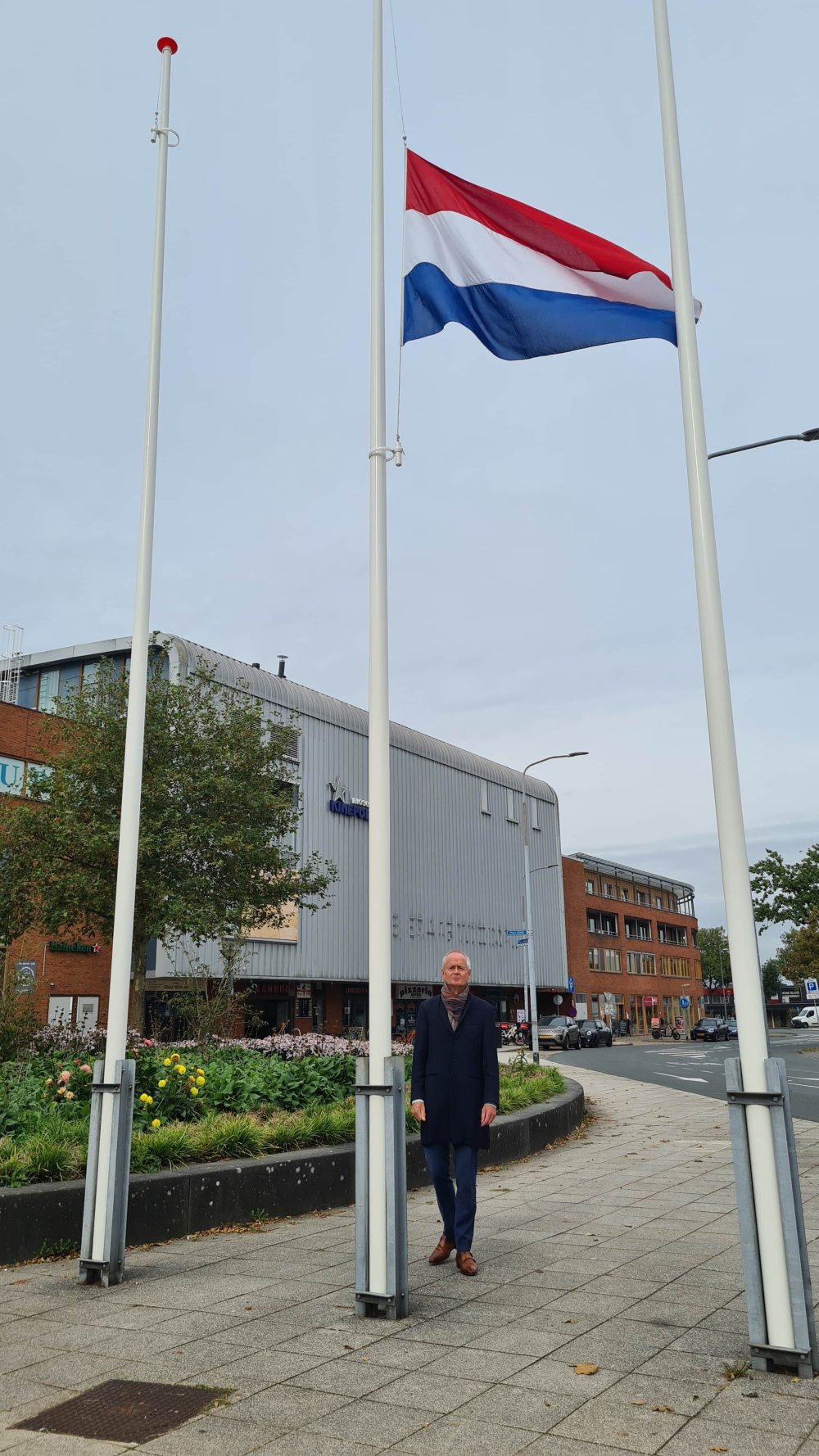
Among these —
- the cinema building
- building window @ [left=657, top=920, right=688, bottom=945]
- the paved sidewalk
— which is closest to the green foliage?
the paved sidewalk

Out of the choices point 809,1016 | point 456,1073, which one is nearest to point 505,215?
point 456,1073

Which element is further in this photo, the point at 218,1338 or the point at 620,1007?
the point at 620,1007

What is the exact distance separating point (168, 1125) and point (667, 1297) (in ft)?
15.6

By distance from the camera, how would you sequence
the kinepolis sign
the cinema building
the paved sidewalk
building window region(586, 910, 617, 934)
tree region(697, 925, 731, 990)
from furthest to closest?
tree region(697, 925, 731, 990) < building window region(586, 910, 617, 934) < the kinepolis sign < the cinema building < the paved sidewalk

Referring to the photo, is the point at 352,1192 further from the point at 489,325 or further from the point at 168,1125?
the point at 489,325

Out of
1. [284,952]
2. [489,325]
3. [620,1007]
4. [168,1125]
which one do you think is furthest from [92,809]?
[620,1007]

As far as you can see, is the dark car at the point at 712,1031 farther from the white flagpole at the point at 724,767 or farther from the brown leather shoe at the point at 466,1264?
A: the white flagpole at the point at 724,767

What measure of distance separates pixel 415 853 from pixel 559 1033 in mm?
11204

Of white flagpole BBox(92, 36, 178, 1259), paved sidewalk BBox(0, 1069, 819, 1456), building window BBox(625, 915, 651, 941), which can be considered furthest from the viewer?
building window BBox(625, 915, 651, 941)

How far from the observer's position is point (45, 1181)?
25.3 ft

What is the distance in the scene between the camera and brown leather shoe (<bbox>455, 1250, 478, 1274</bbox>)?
664cm

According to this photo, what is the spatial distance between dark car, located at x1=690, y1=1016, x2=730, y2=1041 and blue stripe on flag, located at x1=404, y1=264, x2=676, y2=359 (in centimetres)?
6905

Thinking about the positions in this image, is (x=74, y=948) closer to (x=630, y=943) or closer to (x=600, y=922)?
(x=600, y=922)

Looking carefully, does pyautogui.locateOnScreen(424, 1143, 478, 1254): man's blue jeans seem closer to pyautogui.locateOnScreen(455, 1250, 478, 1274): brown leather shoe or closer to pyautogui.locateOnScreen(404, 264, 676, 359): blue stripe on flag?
pyautogui.locateOnScreen(455, 1250, 478, 1274): brown leather shoe
